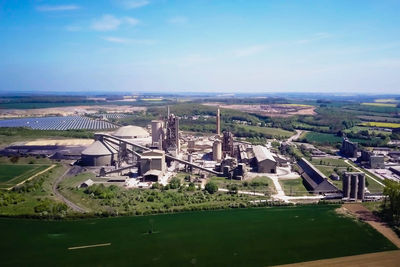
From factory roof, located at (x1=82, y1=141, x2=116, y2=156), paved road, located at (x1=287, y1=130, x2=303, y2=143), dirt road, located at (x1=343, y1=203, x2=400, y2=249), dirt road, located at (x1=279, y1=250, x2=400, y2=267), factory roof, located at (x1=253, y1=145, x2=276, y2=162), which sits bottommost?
dirt road, located at (x1=279, y1=250, x2=400, y2=267)

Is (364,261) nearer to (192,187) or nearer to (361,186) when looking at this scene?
(361,186)

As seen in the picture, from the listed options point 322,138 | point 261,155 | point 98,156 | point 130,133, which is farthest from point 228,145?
point 322,138

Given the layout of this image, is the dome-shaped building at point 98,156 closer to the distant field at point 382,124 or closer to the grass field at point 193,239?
the grass field at point 193,239

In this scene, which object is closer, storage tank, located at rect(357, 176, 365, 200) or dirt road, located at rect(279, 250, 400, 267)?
dirt road, located at rect(279, 250, 400, 267)

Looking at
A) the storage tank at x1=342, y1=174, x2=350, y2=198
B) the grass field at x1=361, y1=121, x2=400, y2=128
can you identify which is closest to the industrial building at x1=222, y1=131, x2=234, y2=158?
the storage tank at x1=342, y1=174, x2=350, y2=198

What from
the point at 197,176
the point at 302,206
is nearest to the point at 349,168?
the point at 302,206

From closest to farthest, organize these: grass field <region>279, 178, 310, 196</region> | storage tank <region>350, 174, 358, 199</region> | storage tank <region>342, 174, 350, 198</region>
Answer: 1. storage tank <region>350, 174, 358, 199</region>
2. storage tank <region>342, 174, 350, 198</region>
3. grass field <region>279, 178, 310, 196</region>

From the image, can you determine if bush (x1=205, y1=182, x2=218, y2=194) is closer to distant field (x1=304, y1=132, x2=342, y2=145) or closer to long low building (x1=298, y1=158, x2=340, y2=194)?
long low building (x1=298, y1=158, x2=340, y2=194)
